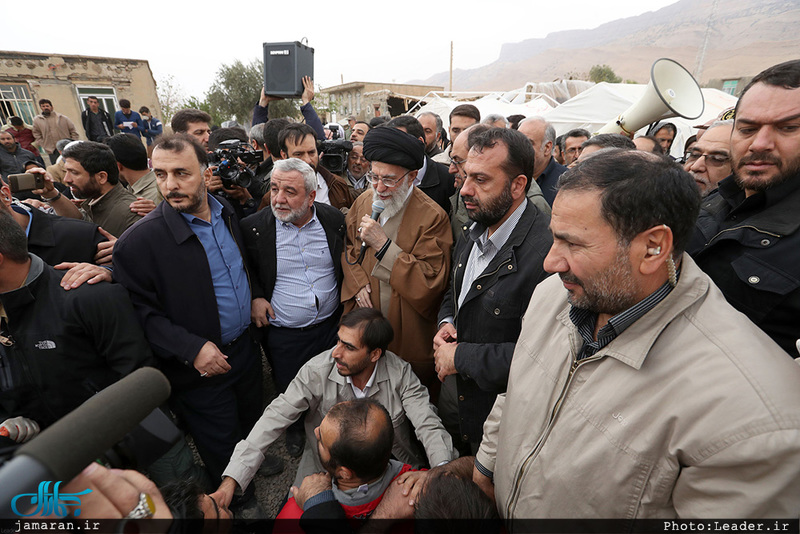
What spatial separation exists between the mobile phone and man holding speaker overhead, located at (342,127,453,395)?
2.41 metres

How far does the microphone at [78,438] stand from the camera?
509mm

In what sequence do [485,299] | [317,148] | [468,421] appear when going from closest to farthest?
1. [485,299]
2. [468,421]
3. [317,148]

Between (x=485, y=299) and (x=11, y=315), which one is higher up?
(x=11, y=315)

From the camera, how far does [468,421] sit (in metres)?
2.31

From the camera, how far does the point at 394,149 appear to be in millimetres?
2848

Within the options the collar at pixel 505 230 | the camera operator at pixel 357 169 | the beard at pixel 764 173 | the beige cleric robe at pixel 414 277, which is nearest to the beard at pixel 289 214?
the beige cleric robe at pixel 414 277

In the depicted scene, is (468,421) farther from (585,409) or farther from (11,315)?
(11,315)

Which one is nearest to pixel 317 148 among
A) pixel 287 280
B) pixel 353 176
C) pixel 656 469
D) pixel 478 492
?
pixel 353 176

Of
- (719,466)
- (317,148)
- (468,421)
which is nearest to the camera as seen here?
(719,466)

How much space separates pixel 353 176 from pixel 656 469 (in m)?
4.76

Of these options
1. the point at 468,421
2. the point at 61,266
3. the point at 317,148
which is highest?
the point at 317,148

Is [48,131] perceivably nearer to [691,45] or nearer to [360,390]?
[360,390]

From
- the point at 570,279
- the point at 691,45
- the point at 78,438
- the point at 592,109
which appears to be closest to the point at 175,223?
the point at 78,438

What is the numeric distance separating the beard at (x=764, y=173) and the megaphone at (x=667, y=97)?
377 cm
